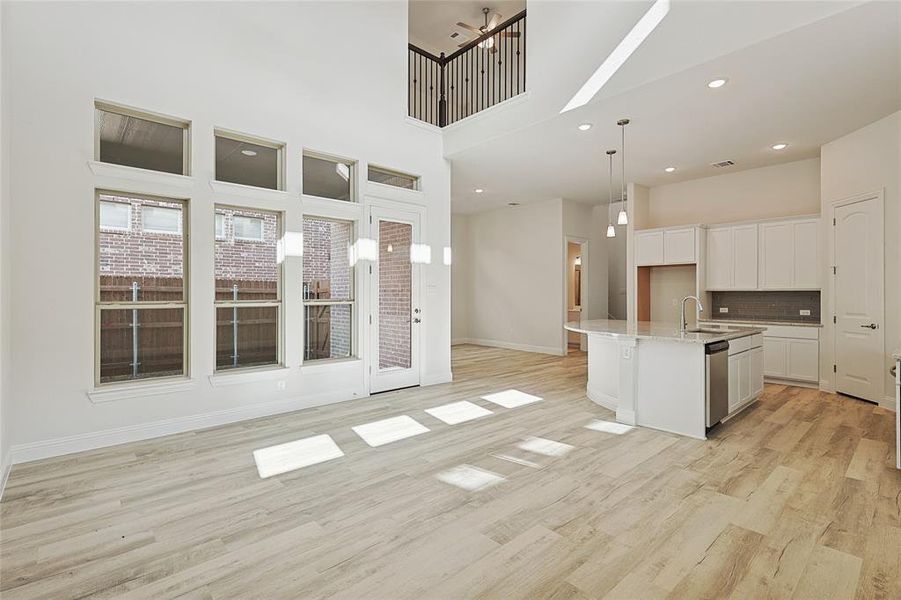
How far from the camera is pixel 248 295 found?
4629 millimetres

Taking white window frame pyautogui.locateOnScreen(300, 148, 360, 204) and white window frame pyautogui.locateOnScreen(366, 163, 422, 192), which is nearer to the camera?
white window frame pyautogui.locateOnScreen(300, 148, 360, 204)

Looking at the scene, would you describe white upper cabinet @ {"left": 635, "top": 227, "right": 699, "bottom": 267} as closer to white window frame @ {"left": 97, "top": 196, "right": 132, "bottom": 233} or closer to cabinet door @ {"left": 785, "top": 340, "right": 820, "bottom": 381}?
cabinet door @ {"left": 785, "top": 340, "right": 820, "bottom": 381}

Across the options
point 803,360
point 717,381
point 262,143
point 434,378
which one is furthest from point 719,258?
point 262,143

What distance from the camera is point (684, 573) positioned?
2061mm

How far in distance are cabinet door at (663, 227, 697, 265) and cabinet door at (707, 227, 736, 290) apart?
257mm

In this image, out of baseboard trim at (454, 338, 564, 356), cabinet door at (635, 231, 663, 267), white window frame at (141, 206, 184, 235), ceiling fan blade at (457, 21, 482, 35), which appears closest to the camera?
white window frame at (141, 206, 184, 235)

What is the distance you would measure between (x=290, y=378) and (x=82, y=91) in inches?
121

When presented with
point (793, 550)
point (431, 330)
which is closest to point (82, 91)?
point (431, 330)

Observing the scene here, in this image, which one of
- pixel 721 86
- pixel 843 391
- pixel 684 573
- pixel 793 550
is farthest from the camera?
pixel 843 391

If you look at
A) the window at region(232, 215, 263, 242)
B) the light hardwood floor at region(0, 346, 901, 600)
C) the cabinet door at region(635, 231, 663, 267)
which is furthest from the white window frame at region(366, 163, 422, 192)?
the cabinet door at region(635, 231, 663, 267)

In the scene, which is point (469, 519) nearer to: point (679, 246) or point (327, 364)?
point (327, 364)

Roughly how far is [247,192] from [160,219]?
0.81 metres

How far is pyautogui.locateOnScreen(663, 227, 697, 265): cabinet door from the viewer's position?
7000 mm

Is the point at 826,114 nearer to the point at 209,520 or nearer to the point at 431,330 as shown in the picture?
the point at 431,330
